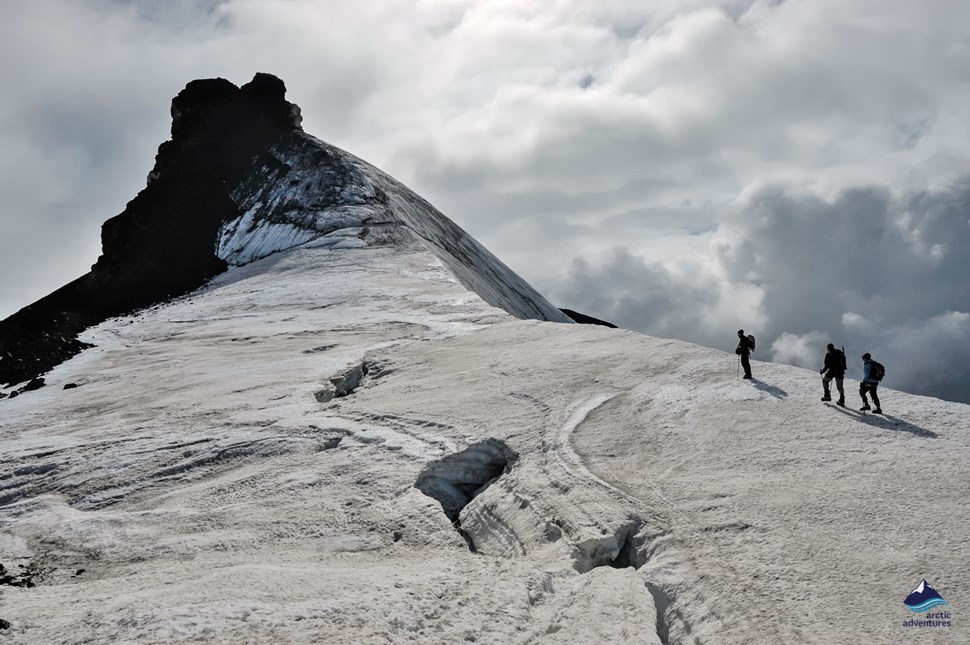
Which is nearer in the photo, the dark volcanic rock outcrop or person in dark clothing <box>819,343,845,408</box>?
person in dark clothing <box>819,343,845,408</box>

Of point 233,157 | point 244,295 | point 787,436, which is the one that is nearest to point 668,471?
point 787,436

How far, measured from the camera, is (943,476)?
38.1 ft

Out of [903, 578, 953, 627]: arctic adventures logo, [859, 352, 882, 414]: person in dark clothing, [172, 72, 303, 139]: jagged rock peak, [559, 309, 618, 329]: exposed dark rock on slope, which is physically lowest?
[903, 578, 953, 627]: arctic adventures logo

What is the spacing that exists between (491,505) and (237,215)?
57810 mm

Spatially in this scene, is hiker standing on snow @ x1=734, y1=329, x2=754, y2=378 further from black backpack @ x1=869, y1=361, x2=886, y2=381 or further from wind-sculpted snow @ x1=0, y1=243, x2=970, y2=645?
black backpack @ x1=869, y1=361, x2=886, y2=381

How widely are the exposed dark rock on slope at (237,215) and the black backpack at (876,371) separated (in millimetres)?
32998

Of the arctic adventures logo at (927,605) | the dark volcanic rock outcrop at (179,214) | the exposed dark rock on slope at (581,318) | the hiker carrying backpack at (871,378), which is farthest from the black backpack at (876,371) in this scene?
the exposed dark rock on slope at (581,318)

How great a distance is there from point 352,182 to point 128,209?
74.3 ft

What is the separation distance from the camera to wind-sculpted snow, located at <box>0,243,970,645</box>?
31.7ft

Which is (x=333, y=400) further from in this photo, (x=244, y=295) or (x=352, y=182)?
(x=352, y=182)

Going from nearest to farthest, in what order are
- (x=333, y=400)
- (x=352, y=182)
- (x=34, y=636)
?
(x=34, y=636) → (x=333, y=400) → (x=352, y=182)

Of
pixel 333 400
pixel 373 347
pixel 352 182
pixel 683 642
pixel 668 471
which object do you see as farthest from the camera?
pixel 352 182

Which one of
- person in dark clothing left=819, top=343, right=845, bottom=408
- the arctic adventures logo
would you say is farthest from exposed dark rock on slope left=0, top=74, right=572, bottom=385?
the arctic adventures logo

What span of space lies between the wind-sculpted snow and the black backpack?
725 millimetres
